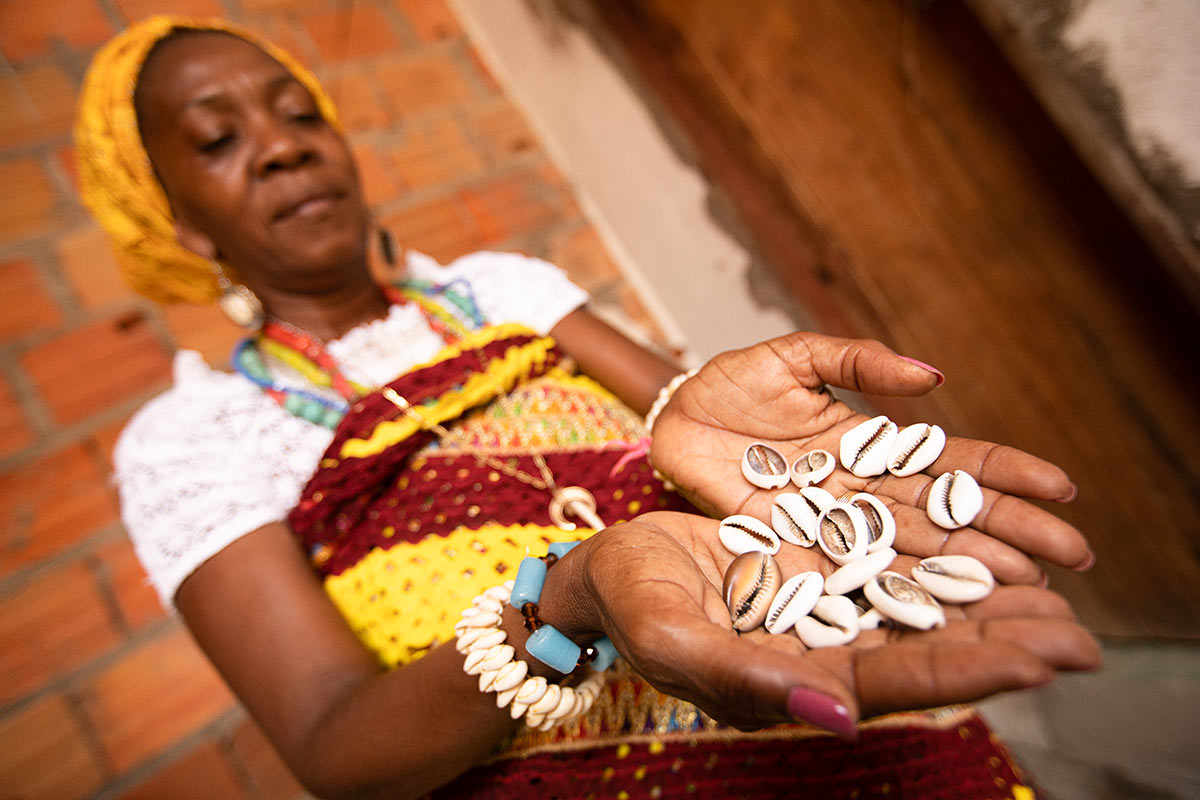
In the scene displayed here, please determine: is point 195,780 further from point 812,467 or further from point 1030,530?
point 1030,530

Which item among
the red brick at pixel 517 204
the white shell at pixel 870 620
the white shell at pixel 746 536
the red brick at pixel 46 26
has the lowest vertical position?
the white shell at pixel 870 620

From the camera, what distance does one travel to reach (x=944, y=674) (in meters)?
0.35

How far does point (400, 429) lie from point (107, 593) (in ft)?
2.22

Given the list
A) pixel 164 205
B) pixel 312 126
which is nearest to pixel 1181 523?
pixel 312 126

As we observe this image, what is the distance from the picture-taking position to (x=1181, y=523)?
3.04 ft

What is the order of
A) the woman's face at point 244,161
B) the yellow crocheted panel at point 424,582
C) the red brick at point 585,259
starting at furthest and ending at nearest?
the red brick at point 585,259 → the woman's face at point 244,161 → the yellow crocheted panel at point 424,582

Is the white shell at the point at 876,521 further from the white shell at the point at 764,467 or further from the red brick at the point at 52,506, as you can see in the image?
the red brick at the point at 52,506

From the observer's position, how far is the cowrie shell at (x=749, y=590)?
462mm

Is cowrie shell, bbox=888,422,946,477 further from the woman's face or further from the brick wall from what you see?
the brick wall

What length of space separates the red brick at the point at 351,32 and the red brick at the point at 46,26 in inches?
16.0

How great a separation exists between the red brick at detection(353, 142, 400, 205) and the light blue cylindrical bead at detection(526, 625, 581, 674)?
1.22 m

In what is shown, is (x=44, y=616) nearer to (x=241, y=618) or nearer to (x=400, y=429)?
(x=241, y=618)

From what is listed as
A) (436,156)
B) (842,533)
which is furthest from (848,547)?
(436,156)

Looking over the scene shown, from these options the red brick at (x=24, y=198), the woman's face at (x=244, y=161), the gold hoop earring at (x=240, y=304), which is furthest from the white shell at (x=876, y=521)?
the red brick at (x=24, y=198)
